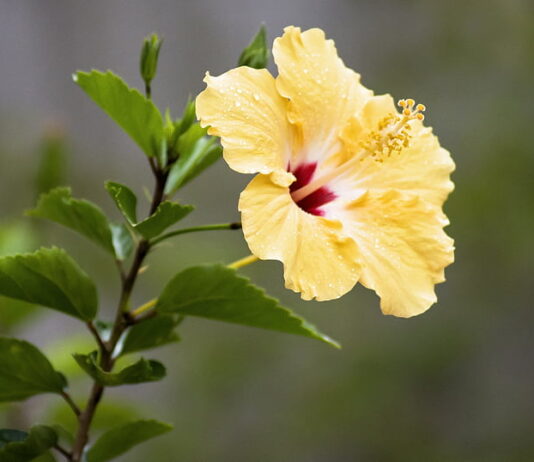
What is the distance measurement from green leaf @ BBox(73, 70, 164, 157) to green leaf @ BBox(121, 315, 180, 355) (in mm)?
207

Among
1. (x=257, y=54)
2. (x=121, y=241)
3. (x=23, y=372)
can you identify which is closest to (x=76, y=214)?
(x=121, y=241)

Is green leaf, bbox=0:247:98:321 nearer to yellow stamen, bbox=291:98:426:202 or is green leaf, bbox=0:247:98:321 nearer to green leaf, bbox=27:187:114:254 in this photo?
green leaf, bbox=27:187:114:254

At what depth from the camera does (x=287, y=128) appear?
36.4 inches

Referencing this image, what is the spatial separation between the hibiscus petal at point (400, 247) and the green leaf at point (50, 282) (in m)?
0.33

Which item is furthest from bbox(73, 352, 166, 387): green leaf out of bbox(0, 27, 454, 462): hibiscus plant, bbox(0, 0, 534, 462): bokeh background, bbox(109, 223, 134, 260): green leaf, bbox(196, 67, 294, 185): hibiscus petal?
bbox(0, 0, 534, 462): bokeh background

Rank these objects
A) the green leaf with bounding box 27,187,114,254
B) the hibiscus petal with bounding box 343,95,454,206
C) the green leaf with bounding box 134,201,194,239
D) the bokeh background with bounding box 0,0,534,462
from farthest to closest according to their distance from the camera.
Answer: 1. the bokeh background with bounding box 0,0,534,462
2. the hibiscus petal with bounding box 343,95,454,206
3. the green leaf with bounding box 27,187,114,254
4. the green leaf with bounding box 134,201,194,239

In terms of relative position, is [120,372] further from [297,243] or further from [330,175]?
[330,175]

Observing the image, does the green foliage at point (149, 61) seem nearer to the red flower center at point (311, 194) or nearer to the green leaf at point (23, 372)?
the red flower center at point (311, 194)

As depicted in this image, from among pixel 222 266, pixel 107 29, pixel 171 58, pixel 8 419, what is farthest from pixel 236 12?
pixel 222 266

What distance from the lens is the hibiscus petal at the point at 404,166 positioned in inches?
39.0

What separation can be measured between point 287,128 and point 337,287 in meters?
0.22

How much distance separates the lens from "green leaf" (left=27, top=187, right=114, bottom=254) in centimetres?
89

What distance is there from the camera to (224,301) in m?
0.87

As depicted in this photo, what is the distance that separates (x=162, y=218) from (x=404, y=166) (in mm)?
361
